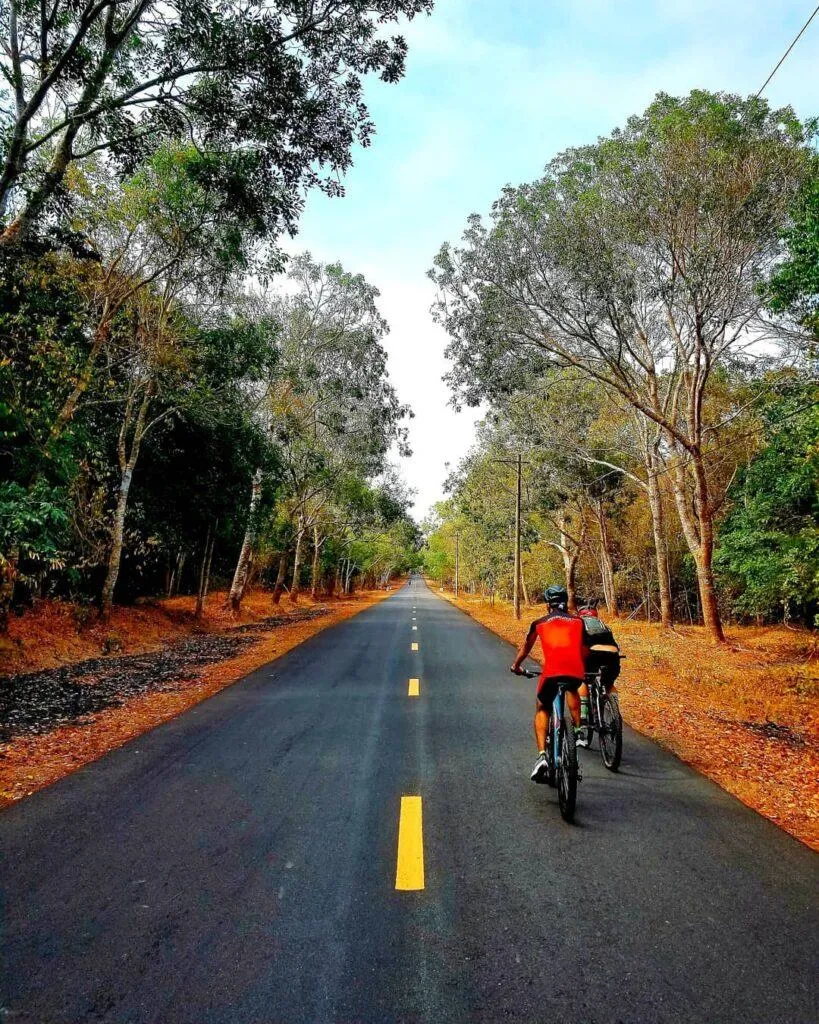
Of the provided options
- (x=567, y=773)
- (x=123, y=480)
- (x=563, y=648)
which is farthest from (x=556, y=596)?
(x=123, y=480)

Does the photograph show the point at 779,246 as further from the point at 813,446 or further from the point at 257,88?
the point at 257,88

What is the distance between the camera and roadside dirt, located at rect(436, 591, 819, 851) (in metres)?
5.45

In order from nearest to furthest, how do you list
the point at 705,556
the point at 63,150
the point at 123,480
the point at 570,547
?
the point at 63,150 → the point at 123,480 → the point at 705,556 → the point at 570,547

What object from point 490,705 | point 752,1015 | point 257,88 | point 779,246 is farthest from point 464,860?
point 779,246

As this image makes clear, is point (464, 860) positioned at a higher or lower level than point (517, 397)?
lower

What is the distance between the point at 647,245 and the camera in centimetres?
1473

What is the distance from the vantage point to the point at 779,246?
14.0m

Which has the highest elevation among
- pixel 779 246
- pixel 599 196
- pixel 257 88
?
pixel 599 196

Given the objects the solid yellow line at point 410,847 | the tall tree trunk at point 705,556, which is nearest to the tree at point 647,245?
the tall tree trunk at point 705,556

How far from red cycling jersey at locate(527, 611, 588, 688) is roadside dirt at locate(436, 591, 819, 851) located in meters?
2.00

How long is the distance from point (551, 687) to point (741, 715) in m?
5.53

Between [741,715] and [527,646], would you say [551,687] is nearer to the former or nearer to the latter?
[527,646]

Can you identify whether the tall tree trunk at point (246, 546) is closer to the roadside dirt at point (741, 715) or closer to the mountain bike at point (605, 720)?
the roadside dirt at point (741, 715)

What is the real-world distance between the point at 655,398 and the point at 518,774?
14675 millimetres
